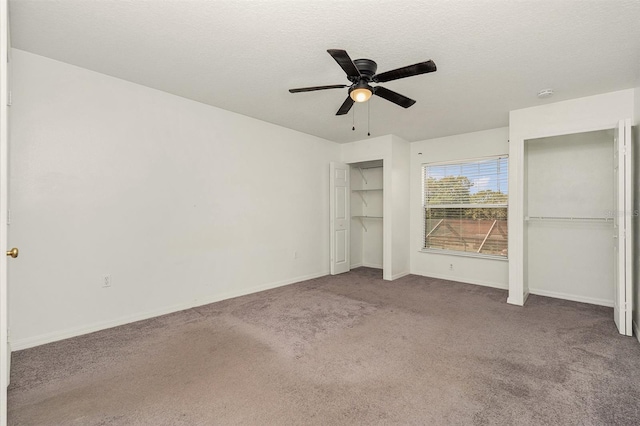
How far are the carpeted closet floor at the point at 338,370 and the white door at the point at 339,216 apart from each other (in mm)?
2127

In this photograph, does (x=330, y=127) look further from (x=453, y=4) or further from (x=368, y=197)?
(x=453, y=4)

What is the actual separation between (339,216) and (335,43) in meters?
3.68

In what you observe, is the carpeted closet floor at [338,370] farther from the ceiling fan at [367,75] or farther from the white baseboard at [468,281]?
the ceiling fan at [367,75]

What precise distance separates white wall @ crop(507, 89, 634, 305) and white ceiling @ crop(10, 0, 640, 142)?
0.20m

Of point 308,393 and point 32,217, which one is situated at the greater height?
point 32,217

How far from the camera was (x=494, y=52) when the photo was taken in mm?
2617

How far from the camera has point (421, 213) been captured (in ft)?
19.0

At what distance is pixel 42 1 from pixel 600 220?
19.6 feet

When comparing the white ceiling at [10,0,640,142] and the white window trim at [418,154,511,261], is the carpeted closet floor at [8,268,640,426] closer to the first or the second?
the white window trim at [418,154,511,261]

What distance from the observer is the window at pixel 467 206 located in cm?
498

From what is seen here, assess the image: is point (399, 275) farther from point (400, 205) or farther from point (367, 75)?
point (367, 75)

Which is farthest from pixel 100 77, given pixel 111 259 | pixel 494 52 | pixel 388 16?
pixel 494 52

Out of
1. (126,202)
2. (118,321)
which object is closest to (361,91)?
(126,202)

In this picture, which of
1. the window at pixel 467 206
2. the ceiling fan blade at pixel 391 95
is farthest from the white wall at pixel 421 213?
the ceiling fan blade at pixel 391 95
